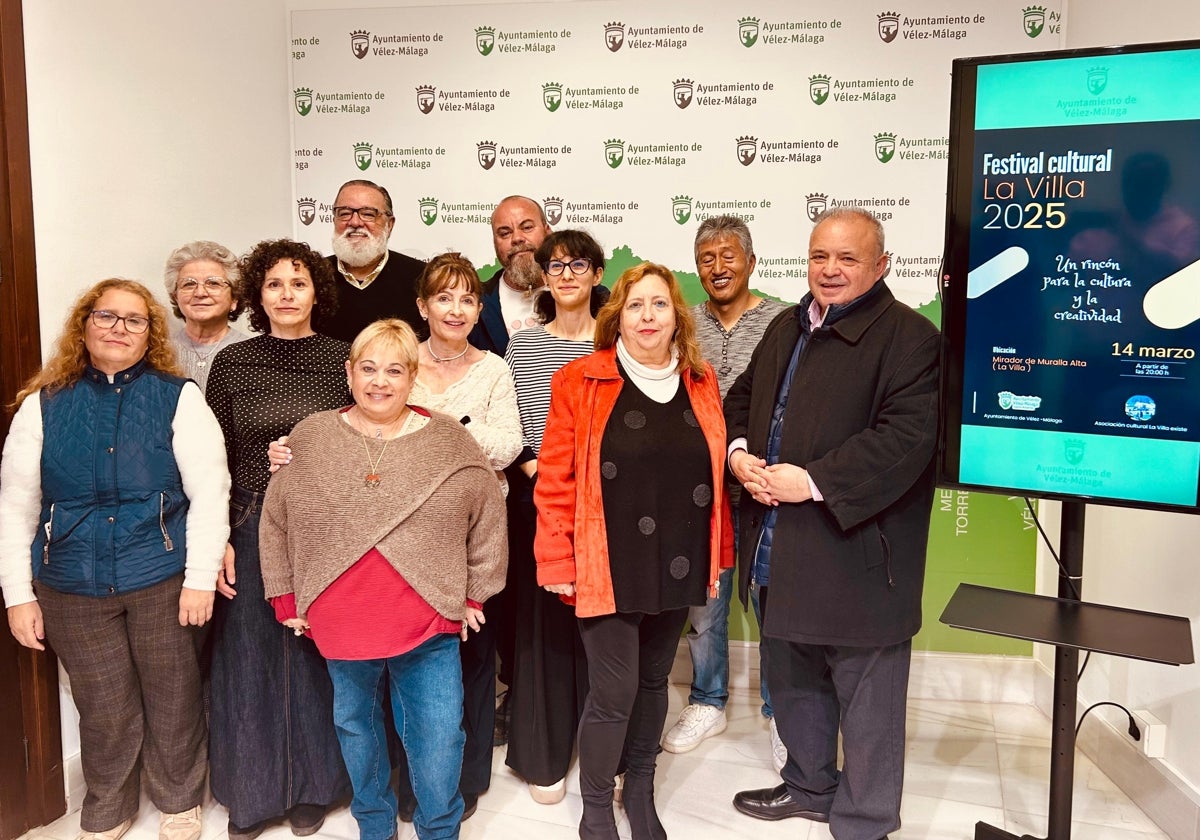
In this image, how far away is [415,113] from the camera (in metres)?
3.83

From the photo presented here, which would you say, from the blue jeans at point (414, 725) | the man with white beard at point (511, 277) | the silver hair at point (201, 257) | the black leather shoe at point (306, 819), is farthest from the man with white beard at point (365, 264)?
the black leather shoe at point (306, 819)

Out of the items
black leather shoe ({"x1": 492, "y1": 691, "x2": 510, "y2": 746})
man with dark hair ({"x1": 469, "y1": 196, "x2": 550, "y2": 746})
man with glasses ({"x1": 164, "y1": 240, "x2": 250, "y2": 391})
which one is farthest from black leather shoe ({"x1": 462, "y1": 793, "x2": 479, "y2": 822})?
man with glasses ({"x1": 164, "y1": 240, "x2": 250, "y2": 391})

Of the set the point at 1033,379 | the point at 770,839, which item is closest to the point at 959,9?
the point at 1033,379

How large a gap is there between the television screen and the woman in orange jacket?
2.10ft

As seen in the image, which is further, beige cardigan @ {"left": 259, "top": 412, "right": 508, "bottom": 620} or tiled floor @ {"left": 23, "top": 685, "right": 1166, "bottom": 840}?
tiled floor @ {"left": 23, "top": 685, "right": 1166, "bottom": 840}

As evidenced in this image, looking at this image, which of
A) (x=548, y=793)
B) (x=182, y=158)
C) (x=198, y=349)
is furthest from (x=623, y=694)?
(x=182, y=158)

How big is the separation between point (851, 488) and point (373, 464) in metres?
1.20

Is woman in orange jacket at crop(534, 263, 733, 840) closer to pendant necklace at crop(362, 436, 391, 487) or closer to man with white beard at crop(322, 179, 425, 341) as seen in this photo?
pendant necklace at crop(362, 436, 391, 487)

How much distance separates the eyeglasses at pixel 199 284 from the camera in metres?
2.73

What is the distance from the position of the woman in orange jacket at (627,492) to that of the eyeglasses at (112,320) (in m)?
1.14

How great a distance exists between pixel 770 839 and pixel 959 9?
3.05 meters

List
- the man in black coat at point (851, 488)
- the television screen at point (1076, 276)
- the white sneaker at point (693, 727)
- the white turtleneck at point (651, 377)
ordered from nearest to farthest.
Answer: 1. the television screen at point (1076, 276)
2. the man in black coat at point (851, 488)
3. the white turtleneck at point (651, 377)
4. the white sneaker at point (693, 727)

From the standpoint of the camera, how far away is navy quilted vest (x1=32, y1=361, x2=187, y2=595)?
237 cm

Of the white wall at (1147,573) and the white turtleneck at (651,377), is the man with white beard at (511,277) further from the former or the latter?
the white wall at (1147,573)
